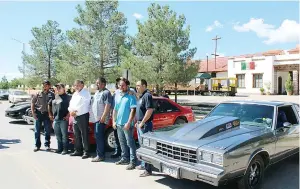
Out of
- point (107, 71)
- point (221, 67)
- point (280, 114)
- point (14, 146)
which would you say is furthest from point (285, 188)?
point (221, 67)

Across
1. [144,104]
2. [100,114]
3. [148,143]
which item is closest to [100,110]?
[100,114]

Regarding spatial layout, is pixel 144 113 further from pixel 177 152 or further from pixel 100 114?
pixel 177 152

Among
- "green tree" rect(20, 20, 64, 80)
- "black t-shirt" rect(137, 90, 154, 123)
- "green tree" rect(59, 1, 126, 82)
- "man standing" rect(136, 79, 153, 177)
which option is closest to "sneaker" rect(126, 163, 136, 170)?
"man standing" rect(136, 79, 153, 177)

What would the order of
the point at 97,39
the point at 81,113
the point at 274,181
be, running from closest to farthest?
the point at 274,181
the point at 81,113
the point at 97,39

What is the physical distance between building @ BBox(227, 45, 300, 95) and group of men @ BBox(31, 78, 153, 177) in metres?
33.5

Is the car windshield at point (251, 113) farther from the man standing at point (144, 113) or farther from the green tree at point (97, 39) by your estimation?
the green tree at point (97, 39)

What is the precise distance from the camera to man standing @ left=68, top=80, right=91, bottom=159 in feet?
21.7

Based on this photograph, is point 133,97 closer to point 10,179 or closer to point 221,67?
point 10,179

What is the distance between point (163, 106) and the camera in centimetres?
880

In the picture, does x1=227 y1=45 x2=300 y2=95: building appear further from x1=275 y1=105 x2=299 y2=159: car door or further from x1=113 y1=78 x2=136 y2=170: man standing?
x1=113 y1=78 x2=136 y2=170: man standing

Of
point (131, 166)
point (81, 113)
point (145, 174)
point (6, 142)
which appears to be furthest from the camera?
point (6, 142)

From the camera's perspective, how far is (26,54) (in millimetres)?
37281

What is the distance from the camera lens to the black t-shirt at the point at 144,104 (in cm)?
561

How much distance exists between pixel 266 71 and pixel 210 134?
35.2 m
